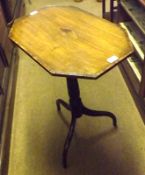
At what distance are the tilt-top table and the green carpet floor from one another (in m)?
0.13

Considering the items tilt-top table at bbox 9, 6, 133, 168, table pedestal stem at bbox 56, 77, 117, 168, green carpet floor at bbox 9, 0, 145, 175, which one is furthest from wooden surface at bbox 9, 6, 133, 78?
green carpet floor at bbox 9, 0, 145, 175

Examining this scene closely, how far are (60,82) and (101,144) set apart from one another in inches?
28.0

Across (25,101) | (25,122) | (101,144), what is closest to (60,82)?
(25,101)

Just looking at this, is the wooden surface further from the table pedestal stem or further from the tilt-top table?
the table pedestal stem

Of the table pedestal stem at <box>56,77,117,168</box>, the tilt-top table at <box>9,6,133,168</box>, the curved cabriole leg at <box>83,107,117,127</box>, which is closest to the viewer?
the tilt-top table at <box>9,6,133,168</box>

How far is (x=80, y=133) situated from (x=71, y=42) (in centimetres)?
71

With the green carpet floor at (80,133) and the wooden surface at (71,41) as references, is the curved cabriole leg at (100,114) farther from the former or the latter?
the wooden surface at (71,41)

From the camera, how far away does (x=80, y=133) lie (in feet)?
5.14

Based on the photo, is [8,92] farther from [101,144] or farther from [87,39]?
[87,39]

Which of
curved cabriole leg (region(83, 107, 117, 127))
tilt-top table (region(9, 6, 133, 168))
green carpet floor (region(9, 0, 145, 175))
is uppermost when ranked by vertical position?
tilt-top table (region(9, 6, 133, 168))

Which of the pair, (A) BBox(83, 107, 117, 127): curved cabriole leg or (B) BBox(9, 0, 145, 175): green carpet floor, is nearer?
(B) BBox(9, 0, 145, 175): green carpet floor

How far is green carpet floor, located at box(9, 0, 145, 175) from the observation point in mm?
1387

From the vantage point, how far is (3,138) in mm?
1454

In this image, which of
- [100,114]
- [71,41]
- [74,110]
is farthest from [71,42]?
[100,114]
